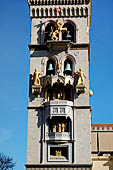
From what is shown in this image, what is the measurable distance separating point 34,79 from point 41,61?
76.5 inches

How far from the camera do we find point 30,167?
35.8m

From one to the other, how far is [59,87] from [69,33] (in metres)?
5.51

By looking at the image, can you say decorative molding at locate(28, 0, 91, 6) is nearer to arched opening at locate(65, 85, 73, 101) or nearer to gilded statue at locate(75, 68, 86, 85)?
gilded statue at locate(75, 68, 86, 85)

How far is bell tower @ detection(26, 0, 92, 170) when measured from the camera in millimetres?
36125

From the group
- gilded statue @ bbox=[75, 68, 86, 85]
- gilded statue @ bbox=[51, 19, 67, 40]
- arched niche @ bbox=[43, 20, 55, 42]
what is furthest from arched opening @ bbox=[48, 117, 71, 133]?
arched niche @ bbox=[43, 20, 55, 42]

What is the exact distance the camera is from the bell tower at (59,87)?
119 ft

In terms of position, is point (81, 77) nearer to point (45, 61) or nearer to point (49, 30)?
point (45, 61)

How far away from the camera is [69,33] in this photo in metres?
40.4

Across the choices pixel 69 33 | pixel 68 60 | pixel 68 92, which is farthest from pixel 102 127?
pixel 69 33

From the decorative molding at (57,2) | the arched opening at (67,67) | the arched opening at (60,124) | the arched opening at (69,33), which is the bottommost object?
the arched opening at (60,124)

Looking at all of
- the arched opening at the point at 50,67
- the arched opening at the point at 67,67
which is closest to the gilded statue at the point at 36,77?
the arched opening at the point at 50,67

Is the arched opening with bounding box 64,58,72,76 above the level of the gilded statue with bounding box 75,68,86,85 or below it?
above

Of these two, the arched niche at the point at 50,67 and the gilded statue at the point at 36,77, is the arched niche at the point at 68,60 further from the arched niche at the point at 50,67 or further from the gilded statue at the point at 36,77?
the gilded statue at the point at 36,77

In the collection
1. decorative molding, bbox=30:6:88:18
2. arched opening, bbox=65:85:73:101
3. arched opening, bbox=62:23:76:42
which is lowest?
arched opening, bbox=65:85:73:101
